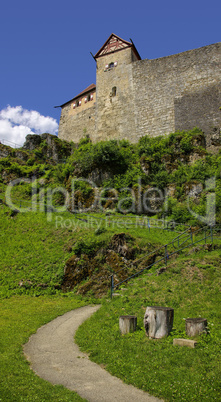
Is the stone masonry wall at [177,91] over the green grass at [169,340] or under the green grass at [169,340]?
over

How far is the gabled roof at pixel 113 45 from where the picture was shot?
1231 inches

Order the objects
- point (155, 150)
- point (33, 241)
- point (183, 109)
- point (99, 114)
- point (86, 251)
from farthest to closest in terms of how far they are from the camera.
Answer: point (99, 114) < point (183, 109) < point (155, 150) < point (33, 241) < point (86, 251)

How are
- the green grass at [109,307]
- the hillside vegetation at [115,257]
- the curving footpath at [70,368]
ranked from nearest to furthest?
the curving footpath at [70,368]
the green grass at [109,307]
the hillside vegetation at [115,257]

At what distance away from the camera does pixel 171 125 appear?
2569cm

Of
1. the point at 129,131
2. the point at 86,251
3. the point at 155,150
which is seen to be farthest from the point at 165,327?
the point at 129,131

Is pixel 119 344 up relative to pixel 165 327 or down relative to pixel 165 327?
down

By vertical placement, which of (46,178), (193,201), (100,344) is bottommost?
(100,344)

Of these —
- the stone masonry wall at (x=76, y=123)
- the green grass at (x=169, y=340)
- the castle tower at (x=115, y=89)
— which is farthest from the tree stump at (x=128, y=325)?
the stone masonry wall at (x=76, y=123)

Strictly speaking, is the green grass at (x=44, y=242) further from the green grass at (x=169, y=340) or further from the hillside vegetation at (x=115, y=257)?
the green grass at (x=169, y=340)

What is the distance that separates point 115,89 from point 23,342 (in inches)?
1136

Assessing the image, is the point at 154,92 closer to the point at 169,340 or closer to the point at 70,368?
the point at 169,340

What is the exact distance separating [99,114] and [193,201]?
56.3 feet

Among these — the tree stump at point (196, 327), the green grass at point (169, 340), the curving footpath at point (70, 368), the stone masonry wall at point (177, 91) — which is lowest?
the curving footpath at point (70, 368)

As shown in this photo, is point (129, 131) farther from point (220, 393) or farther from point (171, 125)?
point (220, 393)
